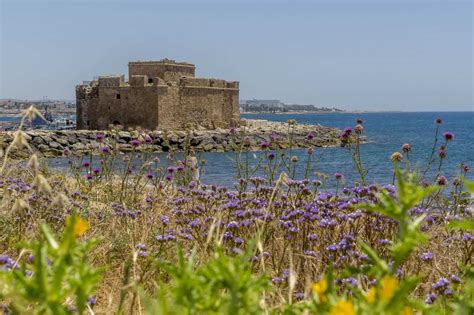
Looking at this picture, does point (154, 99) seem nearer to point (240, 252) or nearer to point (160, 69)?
point (160, 69)

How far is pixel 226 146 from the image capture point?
1172 inches

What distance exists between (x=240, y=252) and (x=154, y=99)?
28915 mm


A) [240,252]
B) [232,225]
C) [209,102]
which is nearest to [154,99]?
[209,102]

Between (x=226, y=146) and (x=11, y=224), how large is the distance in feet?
84.3

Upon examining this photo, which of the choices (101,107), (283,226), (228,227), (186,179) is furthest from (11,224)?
(101,107)

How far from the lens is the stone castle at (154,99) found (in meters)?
30.5

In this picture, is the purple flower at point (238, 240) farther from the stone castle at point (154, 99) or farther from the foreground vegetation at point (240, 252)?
the stone castle at point (154, 99)

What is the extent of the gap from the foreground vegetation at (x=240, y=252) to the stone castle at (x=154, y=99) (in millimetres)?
24195

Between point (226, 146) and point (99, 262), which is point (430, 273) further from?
point (226, 146)

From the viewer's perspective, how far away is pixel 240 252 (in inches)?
66.1

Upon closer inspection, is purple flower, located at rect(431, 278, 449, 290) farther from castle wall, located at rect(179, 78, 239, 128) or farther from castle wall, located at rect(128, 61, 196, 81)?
castle wall, located at rect(128, 61, 196, 81)

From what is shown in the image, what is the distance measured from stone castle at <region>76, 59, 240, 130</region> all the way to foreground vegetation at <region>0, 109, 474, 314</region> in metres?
24.2

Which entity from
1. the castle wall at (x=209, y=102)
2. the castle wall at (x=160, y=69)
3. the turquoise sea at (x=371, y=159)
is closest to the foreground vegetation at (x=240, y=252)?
the turquoise sea at (x=371, y=159)

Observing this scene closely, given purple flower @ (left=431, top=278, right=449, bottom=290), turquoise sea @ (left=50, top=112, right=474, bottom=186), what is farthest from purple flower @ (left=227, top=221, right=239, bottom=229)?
purple flower @ (left=431, top=278, right=449, bottom=290)
